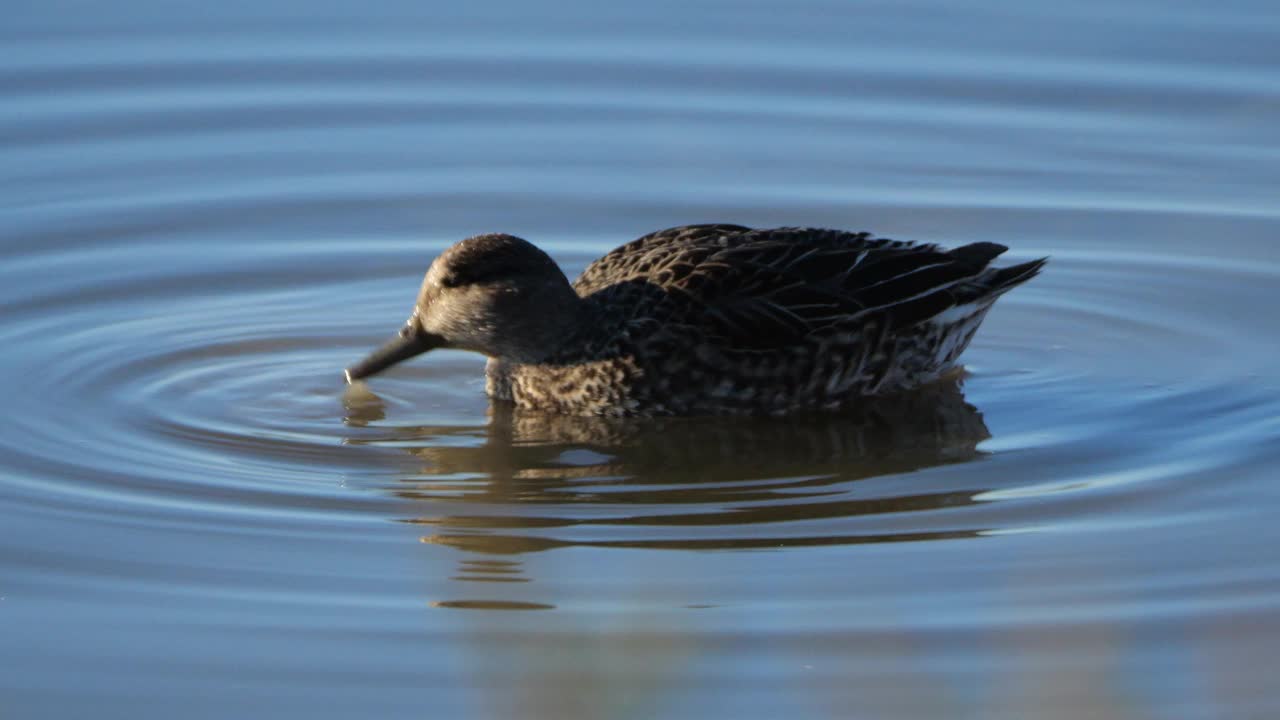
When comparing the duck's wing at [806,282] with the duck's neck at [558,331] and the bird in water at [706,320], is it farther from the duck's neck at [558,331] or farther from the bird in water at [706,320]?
the duck's neck at [558,331]

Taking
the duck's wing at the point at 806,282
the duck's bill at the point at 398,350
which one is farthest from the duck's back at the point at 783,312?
the duck's bill at the point at 398,350

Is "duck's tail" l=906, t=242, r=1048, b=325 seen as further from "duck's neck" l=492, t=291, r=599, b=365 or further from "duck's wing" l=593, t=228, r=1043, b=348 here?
"duck's neck" l=492, t=291, r=599, b=365

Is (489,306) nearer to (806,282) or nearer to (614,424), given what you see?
(614,424)

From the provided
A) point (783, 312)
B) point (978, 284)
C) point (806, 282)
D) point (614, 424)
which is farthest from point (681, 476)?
point (978, 284)

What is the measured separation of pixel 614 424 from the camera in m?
9.16

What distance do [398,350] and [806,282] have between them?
1.79m

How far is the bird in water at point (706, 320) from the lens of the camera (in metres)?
9.12

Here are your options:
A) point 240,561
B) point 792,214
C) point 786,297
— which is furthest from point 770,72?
point 240,561

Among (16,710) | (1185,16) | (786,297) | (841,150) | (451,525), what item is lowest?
(16,710)

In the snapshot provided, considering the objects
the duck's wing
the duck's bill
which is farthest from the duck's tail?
the duck's bill

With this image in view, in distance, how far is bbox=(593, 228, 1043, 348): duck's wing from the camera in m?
9.14

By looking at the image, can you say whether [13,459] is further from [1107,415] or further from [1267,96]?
[1267,96]

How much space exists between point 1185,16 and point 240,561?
27.9 ft

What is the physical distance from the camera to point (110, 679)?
6.32 m
